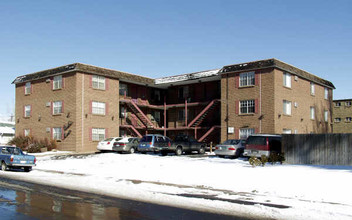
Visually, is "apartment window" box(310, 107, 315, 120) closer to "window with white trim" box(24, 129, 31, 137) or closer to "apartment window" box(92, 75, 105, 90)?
"apartment window" box(92, 75, 105, 90)

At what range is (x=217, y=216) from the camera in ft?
30.9

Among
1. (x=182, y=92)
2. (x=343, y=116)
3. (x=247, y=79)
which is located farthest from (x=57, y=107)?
(x=343, y=116)

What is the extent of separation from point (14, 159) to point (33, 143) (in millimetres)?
16716

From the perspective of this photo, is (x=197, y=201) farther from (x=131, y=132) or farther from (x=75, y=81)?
(x=131, y=132)

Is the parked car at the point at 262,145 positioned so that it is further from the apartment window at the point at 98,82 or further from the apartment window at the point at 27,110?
the apartment window at the point at 27,110

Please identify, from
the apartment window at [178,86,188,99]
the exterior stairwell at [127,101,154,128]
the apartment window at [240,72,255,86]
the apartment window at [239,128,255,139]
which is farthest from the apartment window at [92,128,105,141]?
the apartment window at [240,72,255,86]

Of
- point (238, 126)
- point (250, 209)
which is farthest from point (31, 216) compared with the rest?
point (238, 126)

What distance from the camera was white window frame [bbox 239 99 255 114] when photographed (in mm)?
34281

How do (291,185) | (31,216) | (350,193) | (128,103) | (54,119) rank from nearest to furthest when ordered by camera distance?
(31,216)
(350,193)
(291,185)
(54,119)
(128,103)

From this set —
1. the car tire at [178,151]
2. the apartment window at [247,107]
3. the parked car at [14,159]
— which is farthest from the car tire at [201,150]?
the parked car at [14,159]

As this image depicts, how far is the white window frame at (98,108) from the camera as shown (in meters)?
37.0

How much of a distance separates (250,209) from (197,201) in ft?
6.02

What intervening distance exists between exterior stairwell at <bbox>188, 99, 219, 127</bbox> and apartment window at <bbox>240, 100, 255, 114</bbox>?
3422 mm

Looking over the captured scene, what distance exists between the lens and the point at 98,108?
37.4 metres
